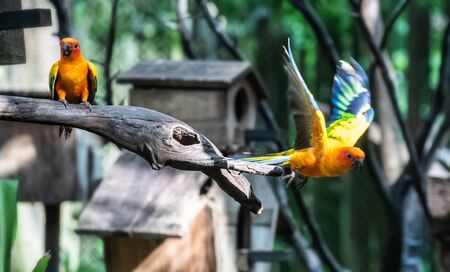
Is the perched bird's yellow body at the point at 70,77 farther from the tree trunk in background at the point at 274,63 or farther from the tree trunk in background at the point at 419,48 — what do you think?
the tree trunk in background at the point at 419,48

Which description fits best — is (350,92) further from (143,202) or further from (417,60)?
(417,60)

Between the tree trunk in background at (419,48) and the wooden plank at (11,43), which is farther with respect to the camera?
the tree trunk in background at (419,48)

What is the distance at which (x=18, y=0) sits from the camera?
2543 millimetres

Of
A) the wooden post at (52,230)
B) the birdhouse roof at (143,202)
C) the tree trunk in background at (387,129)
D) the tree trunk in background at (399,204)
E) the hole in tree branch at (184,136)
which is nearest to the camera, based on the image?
the hole in tree branch at (184,136)

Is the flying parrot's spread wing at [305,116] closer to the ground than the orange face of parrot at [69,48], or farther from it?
closer to the ground

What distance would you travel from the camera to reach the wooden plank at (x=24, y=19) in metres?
2.36

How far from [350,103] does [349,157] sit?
0.46 metres

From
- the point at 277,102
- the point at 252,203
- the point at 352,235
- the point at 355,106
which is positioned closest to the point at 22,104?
the point at 252,203

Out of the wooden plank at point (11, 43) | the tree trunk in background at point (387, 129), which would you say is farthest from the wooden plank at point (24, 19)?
the tree trunk in background at point (387, 129)

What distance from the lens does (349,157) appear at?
2.16 m

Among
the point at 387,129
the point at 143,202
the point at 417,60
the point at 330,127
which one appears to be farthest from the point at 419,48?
the point at 330,127

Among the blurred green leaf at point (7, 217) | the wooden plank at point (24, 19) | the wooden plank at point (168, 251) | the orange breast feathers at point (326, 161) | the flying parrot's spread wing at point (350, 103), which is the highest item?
the wooden plank at point (24, 19)

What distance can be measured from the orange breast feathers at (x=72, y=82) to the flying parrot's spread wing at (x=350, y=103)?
76 centimetres

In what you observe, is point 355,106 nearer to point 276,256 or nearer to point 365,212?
point 276,256
